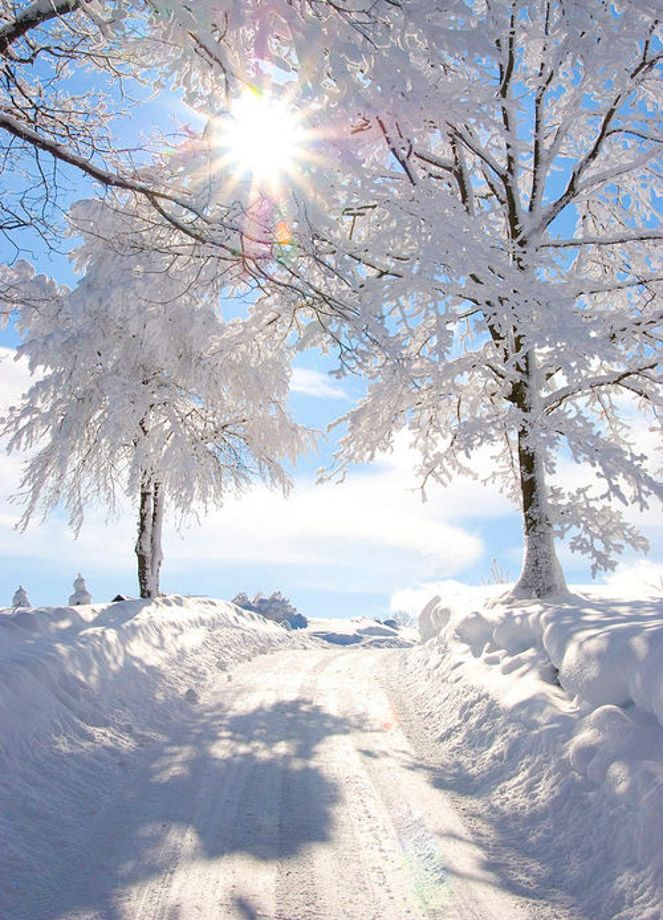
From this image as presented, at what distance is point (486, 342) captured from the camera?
9.46 meters

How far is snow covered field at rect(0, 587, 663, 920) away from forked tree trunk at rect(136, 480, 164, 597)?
23.0ft

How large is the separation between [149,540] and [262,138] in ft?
41.9

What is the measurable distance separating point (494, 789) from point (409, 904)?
202 centimetres

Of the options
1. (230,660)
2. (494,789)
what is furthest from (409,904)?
(230,660)

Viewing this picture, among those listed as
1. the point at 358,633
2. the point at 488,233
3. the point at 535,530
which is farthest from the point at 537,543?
the point at 358,633

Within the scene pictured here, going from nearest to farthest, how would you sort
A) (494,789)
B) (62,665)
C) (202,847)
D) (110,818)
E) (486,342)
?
1. (202,847)
2. (110,818)
3. (494,789)
4. (62,665)
5. (486,342)

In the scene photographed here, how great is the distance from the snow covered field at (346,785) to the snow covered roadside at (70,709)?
2 cm

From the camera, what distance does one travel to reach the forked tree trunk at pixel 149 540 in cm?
1588

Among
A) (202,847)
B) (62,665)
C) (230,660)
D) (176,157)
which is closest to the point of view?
(202,847)

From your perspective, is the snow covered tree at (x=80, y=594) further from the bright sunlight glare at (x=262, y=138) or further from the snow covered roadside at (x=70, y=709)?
the bright sunlight glare at (x=262, y=138)

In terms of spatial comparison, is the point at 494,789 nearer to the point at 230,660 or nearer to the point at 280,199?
the point at 280,199

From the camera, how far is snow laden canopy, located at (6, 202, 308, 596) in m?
13.8

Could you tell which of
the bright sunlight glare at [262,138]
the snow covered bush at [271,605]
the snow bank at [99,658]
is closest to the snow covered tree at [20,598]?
the snow bank at [99,658]

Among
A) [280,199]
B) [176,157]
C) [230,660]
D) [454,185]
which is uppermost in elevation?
[454,185]
